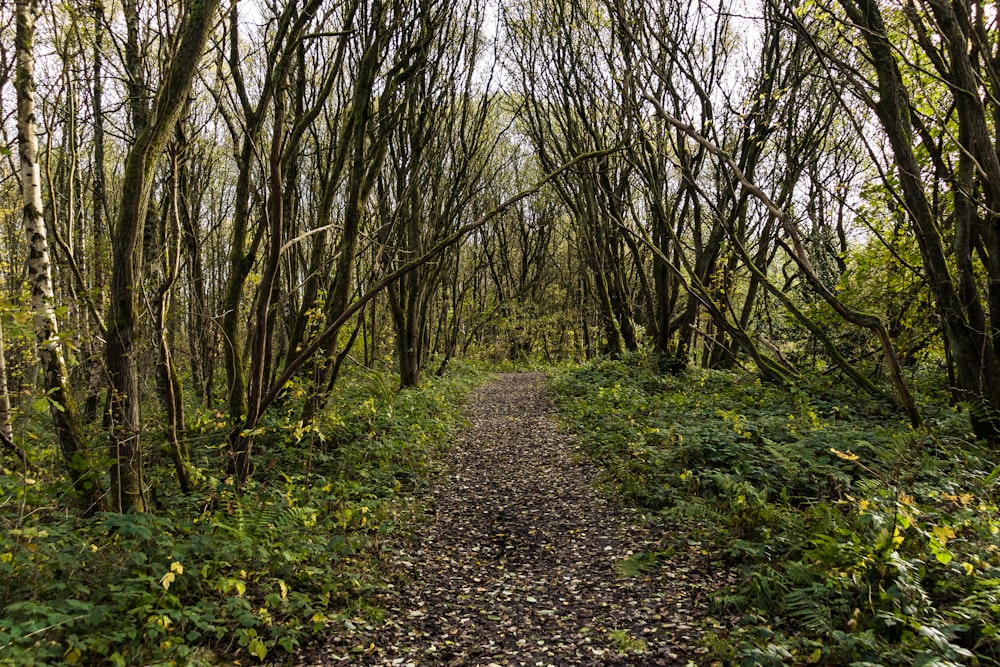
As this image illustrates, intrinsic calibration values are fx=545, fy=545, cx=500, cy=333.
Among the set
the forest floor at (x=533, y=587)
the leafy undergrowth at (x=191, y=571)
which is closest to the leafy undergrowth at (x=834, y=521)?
the forest floor at (x=533, y=587)

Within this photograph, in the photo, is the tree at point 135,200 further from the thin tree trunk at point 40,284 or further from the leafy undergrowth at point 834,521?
the leafy undergrowth at point 834,521

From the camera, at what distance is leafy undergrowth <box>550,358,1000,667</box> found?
3.00m

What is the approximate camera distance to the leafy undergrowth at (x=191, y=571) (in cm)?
300

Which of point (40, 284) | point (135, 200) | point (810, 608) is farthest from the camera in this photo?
point (40, 284)

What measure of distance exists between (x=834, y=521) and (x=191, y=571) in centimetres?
456

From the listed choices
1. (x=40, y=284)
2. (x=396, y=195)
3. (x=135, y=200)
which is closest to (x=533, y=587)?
(x=135, y=200)

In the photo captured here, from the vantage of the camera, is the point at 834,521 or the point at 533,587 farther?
the point at 533,587

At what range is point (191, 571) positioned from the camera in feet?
11.9

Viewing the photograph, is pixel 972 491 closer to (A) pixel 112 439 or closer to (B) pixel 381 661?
(B) pixel 381 661

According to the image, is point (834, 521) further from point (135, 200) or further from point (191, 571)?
point (135, 200)

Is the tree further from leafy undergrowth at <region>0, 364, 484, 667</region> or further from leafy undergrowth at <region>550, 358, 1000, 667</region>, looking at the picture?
leafy undergrowth at <region>550, 358, 1000, 667</region>

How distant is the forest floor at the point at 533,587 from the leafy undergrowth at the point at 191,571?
35 centimetres

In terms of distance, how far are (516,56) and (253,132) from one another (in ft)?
40.1

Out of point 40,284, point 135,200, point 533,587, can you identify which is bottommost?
point 533,587
